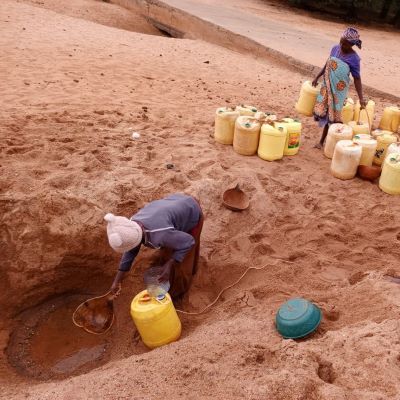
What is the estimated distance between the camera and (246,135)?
17.0ft

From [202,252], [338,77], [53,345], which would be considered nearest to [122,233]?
[202,252]

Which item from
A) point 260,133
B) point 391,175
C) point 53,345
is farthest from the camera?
point 260,133

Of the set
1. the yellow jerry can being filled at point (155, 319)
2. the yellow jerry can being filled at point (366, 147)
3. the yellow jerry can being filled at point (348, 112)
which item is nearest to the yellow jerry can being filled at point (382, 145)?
the yellow jerry can being filled at point (366, 147)

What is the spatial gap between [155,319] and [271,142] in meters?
2.86

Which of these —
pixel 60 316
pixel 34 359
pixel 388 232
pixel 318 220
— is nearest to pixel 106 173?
pixel 60 316

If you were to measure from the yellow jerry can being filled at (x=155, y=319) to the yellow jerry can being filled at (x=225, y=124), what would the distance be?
284cm

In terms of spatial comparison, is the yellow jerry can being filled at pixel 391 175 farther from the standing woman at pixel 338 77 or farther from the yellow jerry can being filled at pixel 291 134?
the yellow jerry can being filled at pixel 291 134

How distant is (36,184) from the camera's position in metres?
4.32

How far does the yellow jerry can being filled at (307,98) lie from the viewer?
621 centimetres

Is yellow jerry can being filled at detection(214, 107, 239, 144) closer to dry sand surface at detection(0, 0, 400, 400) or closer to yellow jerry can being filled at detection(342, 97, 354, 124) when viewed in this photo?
dry sand surface at detection(0, 0, 400, 400)

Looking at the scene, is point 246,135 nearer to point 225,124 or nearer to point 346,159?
point 225,124

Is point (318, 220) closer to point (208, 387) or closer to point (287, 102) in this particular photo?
point (208, 387)

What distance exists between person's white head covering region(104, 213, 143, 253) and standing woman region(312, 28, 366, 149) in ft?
11.1

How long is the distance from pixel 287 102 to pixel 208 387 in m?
5.63
